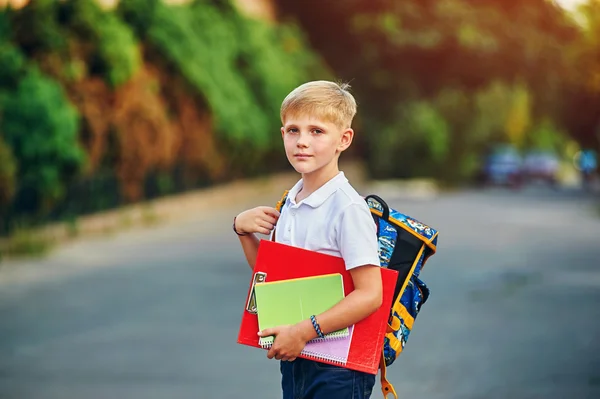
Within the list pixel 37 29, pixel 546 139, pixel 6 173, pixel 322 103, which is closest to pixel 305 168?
pixel 322 103

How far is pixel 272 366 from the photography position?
311 inches

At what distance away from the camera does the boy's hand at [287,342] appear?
10.7ft

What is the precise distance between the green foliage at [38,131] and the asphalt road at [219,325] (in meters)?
1.04

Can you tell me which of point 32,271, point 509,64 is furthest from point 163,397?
point 509,64

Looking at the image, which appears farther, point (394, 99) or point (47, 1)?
point (394, 99)

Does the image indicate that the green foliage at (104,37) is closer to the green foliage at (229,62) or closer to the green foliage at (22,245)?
the green foliage at (229,62)

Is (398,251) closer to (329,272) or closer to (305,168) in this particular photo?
(329,272)

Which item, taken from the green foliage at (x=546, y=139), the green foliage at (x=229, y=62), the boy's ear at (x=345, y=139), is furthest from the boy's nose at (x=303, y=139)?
the green foliage at (x=546, y=139)

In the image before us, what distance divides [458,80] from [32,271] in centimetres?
3214

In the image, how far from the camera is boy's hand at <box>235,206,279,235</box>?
11.5 feet

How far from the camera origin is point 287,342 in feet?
10.7

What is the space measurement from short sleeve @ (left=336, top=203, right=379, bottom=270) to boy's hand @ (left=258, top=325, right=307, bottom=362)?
23 cm

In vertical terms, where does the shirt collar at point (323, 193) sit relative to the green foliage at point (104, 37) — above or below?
below

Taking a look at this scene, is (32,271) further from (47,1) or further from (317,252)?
(317,252)
